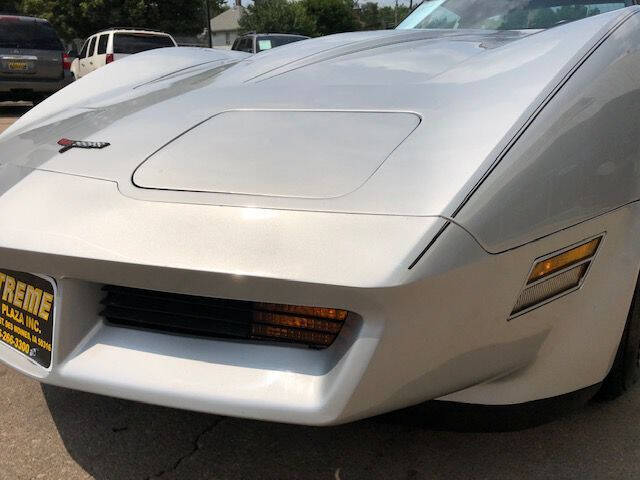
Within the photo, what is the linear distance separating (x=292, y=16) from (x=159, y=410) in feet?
142

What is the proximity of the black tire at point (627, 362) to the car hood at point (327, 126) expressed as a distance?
2.23 feet

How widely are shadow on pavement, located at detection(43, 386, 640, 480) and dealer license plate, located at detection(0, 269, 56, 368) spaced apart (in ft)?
1.22

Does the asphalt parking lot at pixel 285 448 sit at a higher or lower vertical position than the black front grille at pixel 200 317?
lower

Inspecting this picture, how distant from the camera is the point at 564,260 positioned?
156 centimetres

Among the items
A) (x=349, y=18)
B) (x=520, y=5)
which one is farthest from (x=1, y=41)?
(x=349, y=18)

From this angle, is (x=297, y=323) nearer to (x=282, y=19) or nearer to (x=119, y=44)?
(x=119, y=44)

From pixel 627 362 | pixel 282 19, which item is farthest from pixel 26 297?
pixel 282 19

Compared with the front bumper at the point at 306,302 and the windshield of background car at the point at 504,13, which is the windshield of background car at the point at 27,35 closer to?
the windshield of background car at the point at 504,13

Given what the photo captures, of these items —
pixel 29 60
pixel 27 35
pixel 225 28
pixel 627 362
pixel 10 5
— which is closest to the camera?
pixel 627 362

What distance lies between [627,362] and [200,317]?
127 cm

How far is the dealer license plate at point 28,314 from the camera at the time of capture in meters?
1.63

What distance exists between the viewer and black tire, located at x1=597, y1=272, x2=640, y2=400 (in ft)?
6.33

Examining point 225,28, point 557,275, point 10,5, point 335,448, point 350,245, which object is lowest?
point 225,28

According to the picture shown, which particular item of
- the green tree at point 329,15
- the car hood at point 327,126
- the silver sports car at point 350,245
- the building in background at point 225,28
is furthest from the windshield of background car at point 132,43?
the building in background at point 225,28
